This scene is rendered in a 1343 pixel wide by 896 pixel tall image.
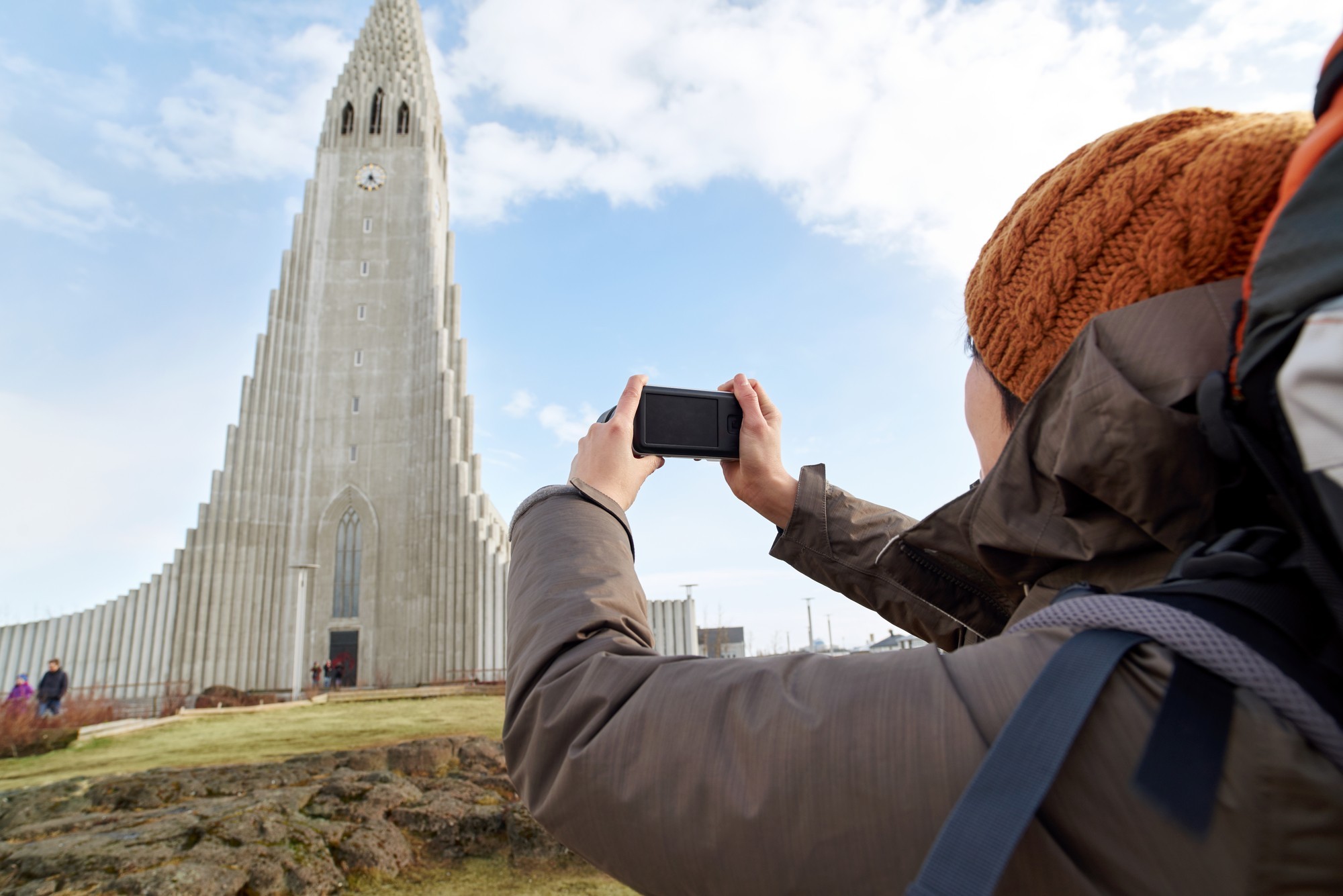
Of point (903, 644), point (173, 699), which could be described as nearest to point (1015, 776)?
point (903, 644)

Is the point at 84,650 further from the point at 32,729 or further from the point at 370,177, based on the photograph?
the point at 32,729

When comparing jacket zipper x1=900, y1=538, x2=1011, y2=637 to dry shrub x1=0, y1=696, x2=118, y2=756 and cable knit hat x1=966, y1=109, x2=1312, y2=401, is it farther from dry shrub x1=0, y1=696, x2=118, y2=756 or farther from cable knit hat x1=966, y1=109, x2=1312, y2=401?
dry shrub x1=0, y1=696, x2=118, y2=756

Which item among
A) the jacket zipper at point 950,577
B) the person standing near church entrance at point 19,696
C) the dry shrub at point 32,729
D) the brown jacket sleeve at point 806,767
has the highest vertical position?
the jacket zipper at point 950,577

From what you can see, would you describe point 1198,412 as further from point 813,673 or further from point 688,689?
point 688,689

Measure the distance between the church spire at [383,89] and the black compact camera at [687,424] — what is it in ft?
117

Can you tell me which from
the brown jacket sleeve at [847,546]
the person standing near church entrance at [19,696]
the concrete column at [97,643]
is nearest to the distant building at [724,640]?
the concrete column at [97,643]

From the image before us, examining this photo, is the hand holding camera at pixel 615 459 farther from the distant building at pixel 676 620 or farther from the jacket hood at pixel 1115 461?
the distant building at pixel 676 620

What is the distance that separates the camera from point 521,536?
1.01m

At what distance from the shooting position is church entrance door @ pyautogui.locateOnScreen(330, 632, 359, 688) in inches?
1091

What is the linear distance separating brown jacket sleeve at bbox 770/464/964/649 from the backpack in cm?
88

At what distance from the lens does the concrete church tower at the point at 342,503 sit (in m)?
27.2

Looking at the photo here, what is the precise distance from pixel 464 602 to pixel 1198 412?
28327 millimetres

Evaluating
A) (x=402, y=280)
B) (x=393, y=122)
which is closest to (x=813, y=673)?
(x=402, y=280)

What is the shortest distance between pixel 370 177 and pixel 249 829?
3308cm
